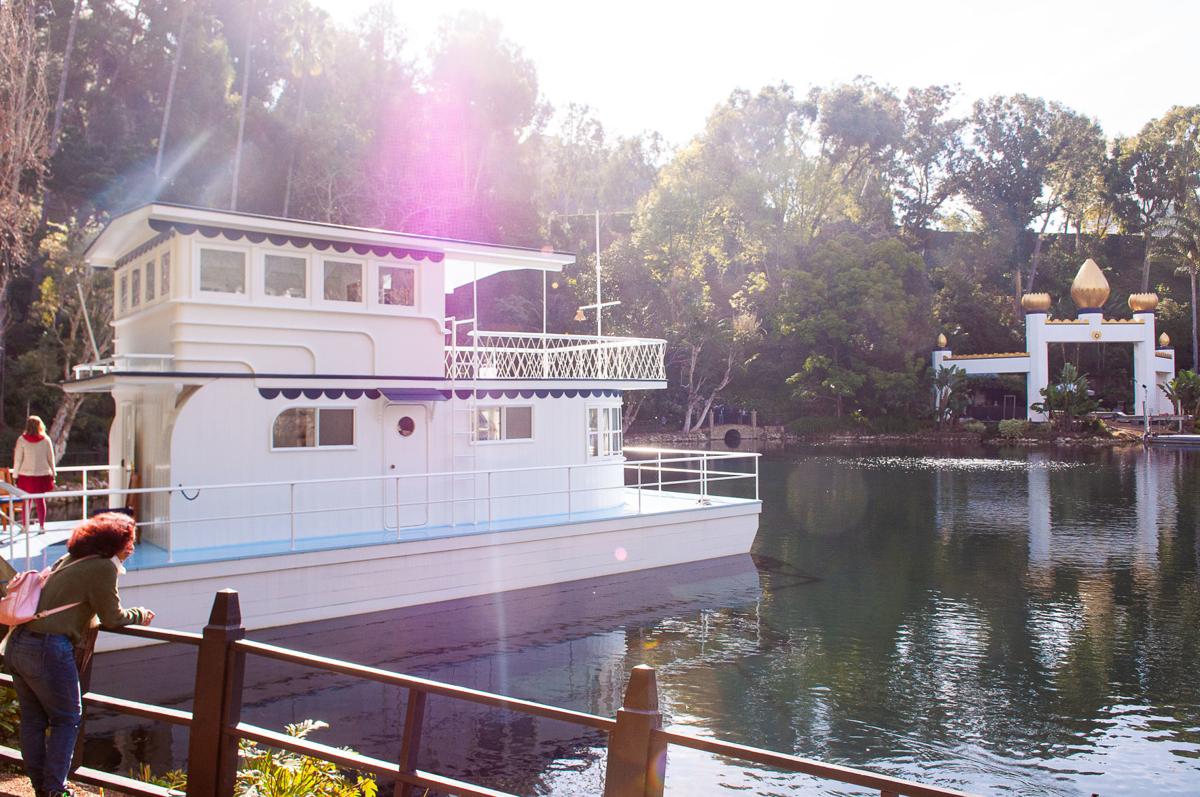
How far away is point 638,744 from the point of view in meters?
3.74

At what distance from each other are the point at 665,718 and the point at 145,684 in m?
6.00

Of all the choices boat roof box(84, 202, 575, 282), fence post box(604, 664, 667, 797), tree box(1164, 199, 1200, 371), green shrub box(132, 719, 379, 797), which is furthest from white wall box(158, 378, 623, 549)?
tree box(1164, 199, 1200, 371)

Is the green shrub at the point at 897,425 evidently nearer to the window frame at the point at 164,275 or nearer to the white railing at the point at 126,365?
the white railing at the point at 126,365

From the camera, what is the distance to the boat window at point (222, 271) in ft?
43.3

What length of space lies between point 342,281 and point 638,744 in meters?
11.9

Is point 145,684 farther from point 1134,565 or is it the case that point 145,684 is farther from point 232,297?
point 1134,565

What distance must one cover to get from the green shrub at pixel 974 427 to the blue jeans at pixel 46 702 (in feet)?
169

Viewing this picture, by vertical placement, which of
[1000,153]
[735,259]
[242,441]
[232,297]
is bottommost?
[242,441]

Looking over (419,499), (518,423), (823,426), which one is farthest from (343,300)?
(823,426)

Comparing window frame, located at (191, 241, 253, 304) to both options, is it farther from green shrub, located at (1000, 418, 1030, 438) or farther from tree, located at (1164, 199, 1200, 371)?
tree, located at (1164, 199, 1200, 371)

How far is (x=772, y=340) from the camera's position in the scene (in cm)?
5509

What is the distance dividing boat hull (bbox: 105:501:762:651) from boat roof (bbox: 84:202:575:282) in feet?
15.5

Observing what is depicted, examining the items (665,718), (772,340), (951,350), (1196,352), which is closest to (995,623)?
(665,718)

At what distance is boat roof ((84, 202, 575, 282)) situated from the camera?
42.4ft
